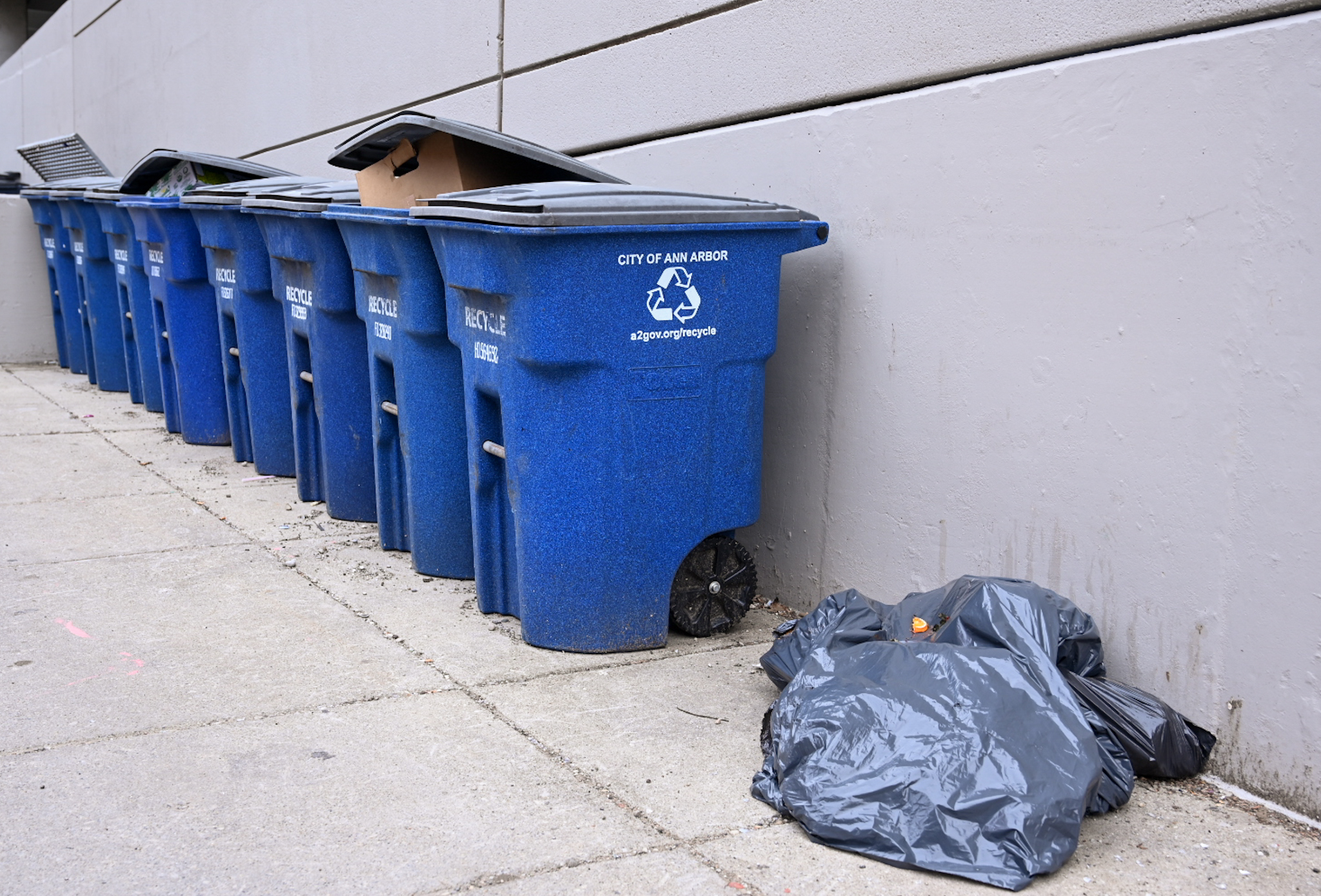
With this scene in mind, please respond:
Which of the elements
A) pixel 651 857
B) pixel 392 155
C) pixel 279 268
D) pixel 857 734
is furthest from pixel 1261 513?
pixel 279 268

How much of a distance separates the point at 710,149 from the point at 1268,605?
271 cm

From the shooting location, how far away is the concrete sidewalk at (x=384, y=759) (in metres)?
2.59

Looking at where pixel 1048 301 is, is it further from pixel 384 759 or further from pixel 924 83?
pixel 384 759

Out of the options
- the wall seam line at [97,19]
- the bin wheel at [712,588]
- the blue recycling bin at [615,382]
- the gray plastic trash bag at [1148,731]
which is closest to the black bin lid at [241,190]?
the blue recycling bin at [615,382]

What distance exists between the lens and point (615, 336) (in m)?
3.65

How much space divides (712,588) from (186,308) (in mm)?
4039

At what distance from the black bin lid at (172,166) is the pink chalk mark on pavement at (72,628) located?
339 centimetres

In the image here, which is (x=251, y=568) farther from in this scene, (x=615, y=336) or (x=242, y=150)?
(x=242, y=150)

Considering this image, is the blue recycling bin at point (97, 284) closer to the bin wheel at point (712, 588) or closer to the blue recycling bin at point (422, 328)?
the blue recycling bin at point (422, 328)

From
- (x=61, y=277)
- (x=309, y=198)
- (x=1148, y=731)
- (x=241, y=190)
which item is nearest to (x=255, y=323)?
(x=241, y=190)

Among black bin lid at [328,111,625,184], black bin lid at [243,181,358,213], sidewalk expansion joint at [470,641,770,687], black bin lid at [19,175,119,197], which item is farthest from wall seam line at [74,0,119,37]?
sidewalk expansion joint at [470,641,770,687]

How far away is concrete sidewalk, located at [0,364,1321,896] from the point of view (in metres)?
2.59

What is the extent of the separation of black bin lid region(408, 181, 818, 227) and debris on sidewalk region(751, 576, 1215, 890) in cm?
128

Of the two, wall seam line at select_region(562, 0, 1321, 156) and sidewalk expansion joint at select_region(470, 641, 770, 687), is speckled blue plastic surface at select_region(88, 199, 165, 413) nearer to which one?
wall seam line at select_region(562, 0, 1321, 156)
